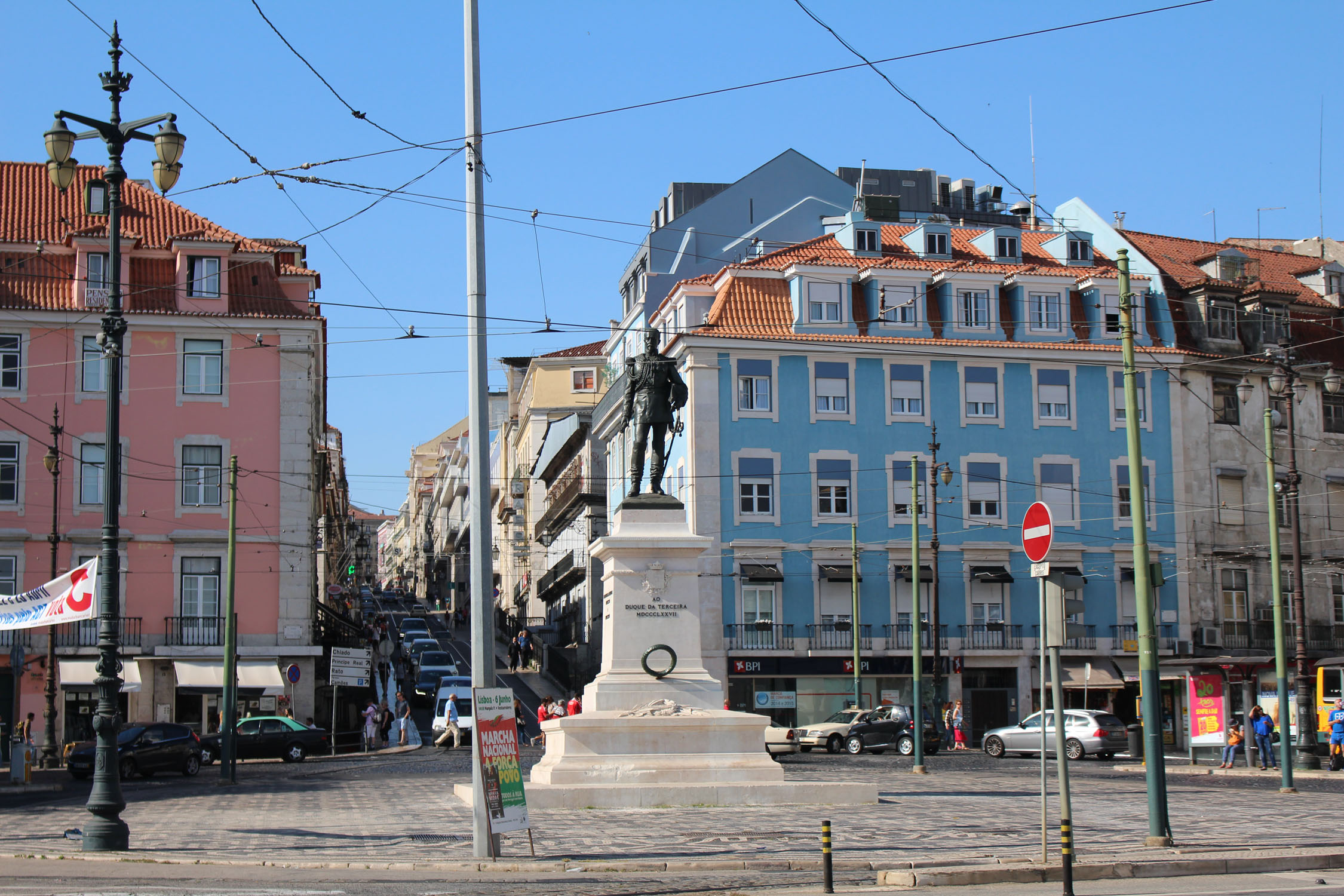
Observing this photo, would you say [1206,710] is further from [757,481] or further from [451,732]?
[451,732]

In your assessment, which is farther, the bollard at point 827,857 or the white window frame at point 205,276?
the white window frame at point 205,276

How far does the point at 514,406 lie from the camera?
104m

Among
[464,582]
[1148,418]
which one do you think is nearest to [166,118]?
[1148,418]

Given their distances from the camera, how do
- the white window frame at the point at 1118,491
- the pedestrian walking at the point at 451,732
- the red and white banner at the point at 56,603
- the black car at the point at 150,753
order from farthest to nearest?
the white window frame at the point at 1118,491, the pedestrian walking at the point at 451,732, the black car at the point at 150,753, the red and white banner at the point at 56,603

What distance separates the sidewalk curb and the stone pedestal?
7.13 m

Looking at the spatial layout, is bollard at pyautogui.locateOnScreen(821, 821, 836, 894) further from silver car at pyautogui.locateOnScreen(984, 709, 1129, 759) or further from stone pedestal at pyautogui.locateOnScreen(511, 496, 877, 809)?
silver car at pyautogui.locateOnScreen(984, 709, 1129, 759)

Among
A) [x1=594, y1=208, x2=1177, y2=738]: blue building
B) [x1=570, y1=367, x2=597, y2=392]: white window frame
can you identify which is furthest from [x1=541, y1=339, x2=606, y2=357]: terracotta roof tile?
[x1=594, y1=208, x2=1177, y2=738]: blue building

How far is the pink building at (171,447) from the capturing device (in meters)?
45.2

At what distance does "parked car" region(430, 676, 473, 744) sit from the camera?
145ft

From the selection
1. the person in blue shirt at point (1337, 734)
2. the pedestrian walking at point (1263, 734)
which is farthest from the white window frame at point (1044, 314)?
the person in blue shirt at point (1337, 734)

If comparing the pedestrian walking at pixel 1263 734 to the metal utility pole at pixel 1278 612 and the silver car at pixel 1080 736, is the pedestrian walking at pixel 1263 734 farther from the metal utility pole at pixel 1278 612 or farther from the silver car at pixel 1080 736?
the silver car at pixel 1080 736

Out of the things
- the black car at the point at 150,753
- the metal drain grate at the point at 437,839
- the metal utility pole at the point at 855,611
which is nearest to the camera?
the metal drain grate at the point at 437,839

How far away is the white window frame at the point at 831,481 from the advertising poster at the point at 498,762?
120 feet

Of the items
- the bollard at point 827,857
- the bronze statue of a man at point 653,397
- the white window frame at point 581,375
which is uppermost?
the white window frame at point 581,375
